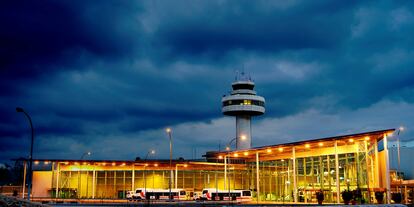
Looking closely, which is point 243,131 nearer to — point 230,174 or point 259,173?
point 230,174

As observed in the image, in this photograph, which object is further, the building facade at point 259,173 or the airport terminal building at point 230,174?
the airport terminal building at point 230,174

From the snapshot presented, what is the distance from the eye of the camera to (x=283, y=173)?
262 feet

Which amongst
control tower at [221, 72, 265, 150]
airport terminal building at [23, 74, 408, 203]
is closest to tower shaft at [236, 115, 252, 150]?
control tower at [221, 72, 265, 150]

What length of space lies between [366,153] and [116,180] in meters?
49.2

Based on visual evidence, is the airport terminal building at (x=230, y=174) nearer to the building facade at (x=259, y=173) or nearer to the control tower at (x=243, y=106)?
the building facade at (x=259, y=173)

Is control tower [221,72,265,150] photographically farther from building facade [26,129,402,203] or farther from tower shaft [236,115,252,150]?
building facade [26,129,402,203]

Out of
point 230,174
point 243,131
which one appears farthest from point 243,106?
point 230,174

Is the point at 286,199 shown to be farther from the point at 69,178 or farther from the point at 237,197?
the point at 69,178

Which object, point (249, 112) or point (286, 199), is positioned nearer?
point (286, 199)

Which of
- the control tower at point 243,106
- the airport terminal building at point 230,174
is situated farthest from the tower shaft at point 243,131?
the airport terminal building at point 230,174

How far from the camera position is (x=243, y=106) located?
404ft

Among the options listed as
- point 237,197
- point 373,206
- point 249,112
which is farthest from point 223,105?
point 373,206

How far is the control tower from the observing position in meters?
123

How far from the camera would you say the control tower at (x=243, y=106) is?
403 ft
